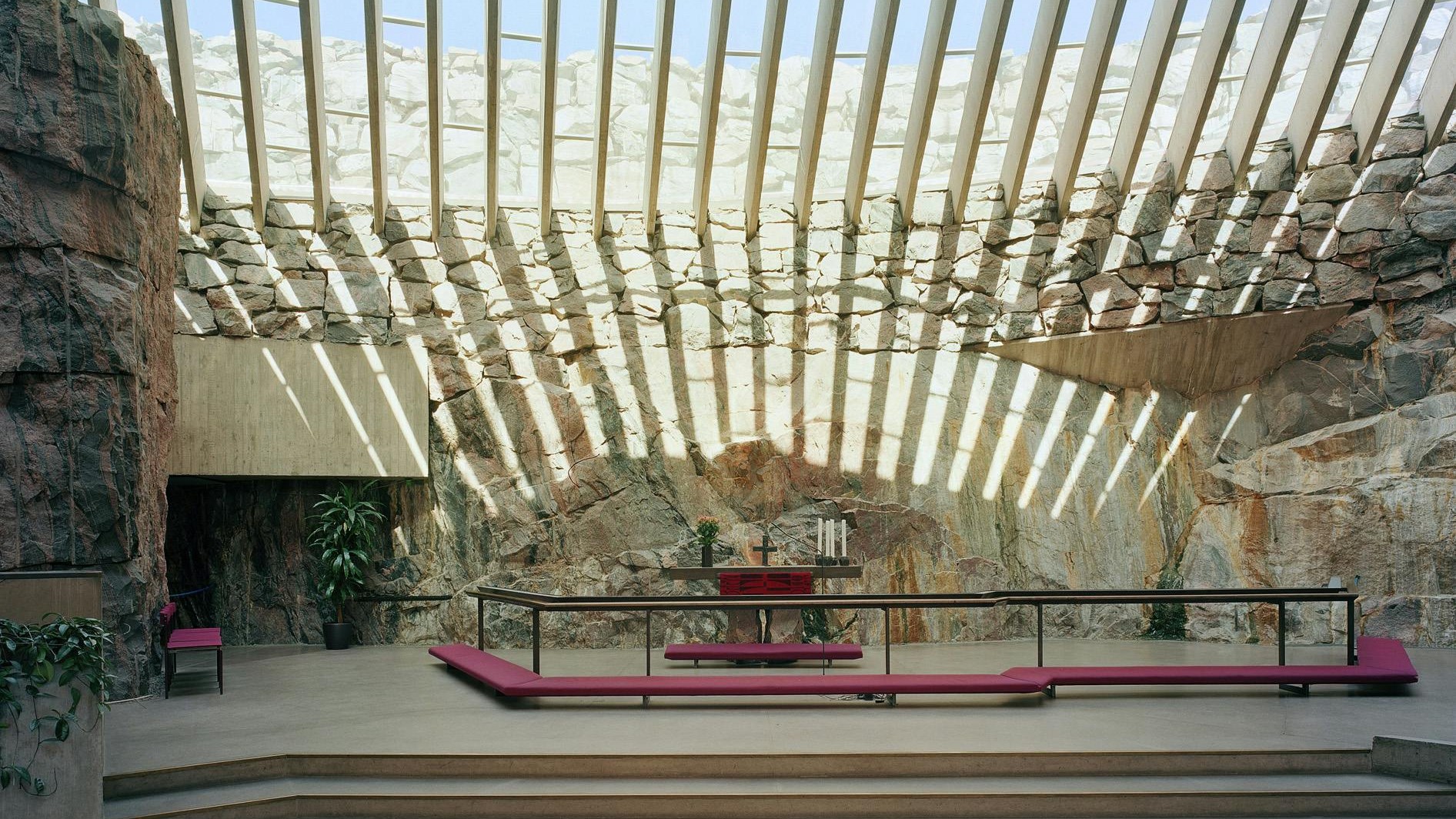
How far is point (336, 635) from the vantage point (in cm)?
997

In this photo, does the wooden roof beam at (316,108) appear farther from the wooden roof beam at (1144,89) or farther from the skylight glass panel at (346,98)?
the wooden roof beam at (1144,89)

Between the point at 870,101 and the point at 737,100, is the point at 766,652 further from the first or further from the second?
the point at 737,100

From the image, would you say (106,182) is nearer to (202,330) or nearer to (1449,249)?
(202,330)

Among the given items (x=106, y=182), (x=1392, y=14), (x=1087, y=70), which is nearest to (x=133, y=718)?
(x=106, y=182)

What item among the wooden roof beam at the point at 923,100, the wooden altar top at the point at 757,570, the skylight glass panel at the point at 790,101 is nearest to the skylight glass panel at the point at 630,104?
the skylight glass panel at the point at 790,101

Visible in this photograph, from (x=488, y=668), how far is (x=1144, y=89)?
26.6 feet

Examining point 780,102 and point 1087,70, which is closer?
point 1087,70

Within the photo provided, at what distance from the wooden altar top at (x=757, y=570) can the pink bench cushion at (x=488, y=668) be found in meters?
1.53

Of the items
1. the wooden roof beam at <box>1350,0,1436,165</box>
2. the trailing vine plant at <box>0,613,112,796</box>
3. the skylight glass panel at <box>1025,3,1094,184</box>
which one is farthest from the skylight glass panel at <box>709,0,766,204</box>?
the trailing vine plant at <box>0,613,112,796</box>

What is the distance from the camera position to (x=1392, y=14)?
9.73m

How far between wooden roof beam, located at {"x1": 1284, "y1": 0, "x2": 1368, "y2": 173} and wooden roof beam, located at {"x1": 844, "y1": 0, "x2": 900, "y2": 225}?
4.07 meters

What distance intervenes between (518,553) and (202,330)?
3.79 meters

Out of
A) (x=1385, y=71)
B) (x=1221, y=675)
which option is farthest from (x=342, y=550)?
(x=1385, y=71)

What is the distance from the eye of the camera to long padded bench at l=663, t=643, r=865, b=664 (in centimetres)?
816
